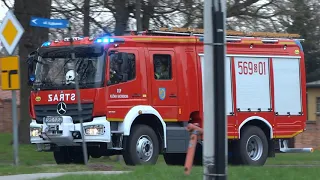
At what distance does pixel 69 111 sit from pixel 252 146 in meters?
5.11

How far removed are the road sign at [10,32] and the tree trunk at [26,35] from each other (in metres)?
8.18

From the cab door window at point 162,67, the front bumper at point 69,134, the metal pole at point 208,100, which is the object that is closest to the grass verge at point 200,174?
the metal pole at point 208,100

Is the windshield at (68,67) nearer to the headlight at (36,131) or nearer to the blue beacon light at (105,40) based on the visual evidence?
the blue beacon light at (105,40)

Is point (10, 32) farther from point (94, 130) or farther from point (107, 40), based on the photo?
point (94, 130)

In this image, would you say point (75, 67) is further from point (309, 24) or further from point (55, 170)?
point (309, 24)

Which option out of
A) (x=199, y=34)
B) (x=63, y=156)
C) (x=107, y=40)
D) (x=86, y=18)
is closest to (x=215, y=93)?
(x=107, y=40)

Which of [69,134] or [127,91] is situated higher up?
[127,91]

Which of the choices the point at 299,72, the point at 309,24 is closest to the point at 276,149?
the point at 299,72

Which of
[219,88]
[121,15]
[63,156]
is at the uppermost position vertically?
[121,15]

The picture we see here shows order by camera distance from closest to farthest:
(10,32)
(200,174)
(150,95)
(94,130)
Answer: (200,174) < (10,32) < (94,130) < (150,95)

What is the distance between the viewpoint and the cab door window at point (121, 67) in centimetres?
1588

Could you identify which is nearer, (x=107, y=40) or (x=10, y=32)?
(x=10, y=32)

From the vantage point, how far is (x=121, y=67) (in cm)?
1598

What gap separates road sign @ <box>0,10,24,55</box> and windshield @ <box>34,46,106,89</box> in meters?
1.81
